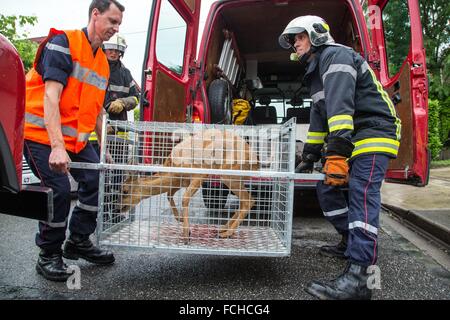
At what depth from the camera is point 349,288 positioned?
7.09 feet

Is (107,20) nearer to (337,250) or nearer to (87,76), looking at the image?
(87,76)

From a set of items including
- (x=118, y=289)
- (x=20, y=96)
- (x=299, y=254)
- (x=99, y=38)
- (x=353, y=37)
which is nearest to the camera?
(x=20, y=96)

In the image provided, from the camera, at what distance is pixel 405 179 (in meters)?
A: 3.24

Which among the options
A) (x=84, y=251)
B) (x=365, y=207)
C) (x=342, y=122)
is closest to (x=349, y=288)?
(x=365, y=207)

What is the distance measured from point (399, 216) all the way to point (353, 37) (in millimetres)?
2328

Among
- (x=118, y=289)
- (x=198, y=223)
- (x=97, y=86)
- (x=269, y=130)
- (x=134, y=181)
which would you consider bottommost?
(x=118, y=289)

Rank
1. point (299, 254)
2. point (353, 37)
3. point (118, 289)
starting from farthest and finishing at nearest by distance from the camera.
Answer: point (353, 37), point (299, 254), point (118, 289)

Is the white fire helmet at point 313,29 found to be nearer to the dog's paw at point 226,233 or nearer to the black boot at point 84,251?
the dog's paw at point 226,233

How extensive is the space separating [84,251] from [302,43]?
222cm

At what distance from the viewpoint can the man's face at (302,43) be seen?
267 centimetres

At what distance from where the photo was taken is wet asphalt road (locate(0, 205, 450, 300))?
2.24 metres

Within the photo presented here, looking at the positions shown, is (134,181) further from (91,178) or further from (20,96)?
(20,96)
